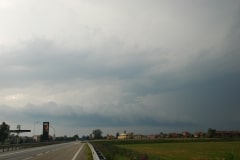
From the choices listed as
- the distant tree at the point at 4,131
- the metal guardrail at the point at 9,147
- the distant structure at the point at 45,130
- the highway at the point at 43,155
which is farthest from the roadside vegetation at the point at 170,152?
the distant tree at the point at 4,131

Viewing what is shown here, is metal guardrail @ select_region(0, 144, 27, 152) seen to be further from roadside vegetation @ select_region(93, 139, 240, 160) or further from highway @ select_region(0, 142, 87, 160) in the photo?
roadside vegetation @ select_region(93, 139, 240, 160)

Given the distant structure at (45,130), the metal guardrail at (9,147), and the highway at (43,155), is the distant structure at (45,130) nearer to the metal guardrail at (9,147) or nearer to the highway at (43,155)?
the metal guardrail at (9,147)

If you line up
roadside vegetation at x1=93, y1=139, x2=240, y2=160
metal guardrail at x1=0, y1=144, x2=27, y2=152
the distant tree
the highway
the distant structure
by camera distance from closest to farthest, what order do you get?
roadside vegetation at x1=93, y1=139, x2=240, y2=160 → the highway → metal guardrail at x1=0, y1=144, x2=27, y2=152 → the distant structure → the distant tree

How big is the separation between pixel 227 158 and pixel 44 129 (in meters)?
118

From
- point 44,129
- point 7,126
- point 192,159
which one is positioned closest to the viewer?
point 192,159

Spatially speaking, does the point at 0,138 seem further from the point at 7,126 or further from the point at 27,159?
the point at 27,159

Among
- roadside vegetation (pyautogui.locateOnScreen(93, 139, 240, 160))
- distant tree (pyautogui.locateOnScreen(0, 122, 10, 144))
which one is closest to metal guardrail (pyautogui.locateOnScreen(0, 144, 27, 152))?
roadside vegetation (pyautogui.locateOnScreen(93, 139, 240, 160))

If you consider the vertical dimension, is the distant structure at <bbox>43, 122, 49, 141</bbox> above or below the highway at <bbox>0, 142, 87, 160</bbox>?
above

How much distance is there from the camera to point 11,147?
6600cm

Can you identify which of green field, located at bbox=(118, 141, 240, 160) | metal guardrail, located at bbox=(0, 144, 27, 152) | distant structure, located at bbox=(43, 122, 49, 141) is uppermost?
distant structure, located at bbox=(43, 122, 49, 141)

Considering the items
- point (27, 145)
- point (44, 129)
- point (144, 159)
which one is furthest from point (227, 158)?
point (44, 129)

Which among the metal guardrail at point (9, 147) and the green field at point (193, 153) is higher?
the metal guardrail at point (9, 147)

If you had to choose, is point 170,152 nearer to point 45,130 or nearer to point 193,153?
point 193,153

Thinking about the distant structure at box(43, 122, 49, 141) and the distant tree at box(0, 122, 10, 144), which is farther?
the distant tree at box(0, 122, 10, 144)
